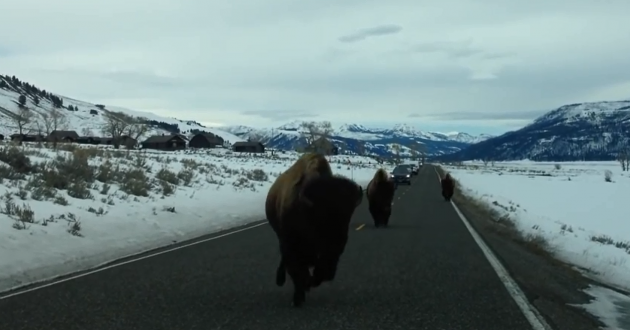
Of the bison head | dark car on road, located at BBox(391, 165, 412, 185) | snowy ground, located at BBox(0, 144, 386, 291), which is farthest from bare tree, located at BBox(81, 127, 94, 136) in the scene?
the bison head

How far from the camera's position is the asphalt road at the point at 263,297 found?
7191mm

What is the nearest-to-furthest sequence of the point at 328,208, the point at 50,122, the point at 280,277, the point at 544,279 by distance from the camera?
the point at 328,208 < the point at 280,277 < the point at 544,279 < the point at 50,122

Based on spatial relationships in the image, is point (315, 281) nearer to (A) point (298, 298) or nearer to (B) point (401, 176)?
(A) point (298, 298)

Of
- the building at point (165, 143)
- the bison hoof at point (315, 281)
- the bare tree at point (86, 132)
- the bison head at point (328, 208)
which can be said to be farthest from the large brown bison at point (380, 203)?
the bare tree at point (86, 132)

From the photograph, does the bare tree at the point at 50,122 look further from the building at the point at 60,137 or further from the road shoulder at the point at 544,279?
the road shoulder at the point at 544,279

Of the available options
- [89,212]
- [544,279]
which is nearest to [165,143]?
[89,212]

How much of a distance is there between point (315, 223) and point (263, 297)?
1.81m

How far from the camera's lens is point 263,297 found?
28.3 ft

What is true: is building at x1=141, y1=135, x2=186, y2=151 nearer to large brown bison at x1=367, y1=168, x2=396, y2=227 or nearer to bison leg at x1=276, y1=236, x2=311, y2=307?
large brown bison at x1=367, y1=168, x2=396, y2=227

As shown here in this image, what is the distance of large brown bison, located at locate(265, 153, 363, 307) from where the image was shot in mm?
7258

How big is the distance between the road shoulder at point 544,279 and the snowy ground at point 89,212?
6.95m

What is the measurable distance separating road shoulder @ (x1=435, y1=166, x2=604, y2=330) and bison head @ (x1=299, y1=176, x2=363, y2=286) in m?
2.39

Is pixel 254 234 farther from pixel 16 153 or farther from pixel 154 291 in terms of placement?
pixel 16 153

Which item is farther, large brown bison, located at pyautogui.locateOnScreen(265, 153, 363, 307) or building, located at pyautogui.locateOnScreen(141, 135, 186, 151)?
building, located at pyautogui.locateOnScreen(141, 135, 186, 151)
